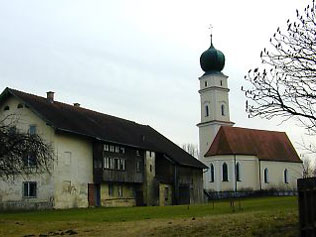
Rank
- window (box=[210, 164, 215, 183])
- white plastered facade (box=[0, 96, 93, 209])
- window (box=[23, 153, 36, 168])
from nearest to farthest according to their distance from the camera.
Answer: window (box=[23, 153, 36, 168]), white plastered facade (box=[0, 96, 93, 209]), window (box=[210, 164, 215, 183])

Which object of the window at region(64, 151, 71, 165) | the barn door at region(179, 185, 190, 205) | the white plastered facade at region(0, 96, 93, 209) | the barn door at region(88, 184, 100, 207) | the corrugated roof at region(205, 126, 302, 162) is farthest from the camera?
the corrugated roof at region(205, 126, 302, 162)

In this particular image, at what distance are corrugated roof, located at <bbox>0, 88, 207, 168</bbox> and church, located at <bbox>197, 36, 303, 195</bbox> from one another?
17056mm

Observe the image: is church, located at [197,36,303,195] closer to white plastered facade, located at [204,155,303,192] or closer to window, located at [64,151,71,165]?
white plastered facade, located at [204,155,303,192]

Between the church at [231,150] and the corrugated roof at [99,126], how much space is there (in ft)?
→ 56.0

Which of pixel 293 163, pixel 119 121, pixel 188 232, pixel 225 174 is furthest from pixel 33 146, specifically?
pixel 293 163

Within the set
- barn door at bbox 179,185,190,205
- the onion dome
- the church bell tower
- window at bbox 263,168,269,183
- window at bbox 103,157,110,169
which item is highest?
the onion dome

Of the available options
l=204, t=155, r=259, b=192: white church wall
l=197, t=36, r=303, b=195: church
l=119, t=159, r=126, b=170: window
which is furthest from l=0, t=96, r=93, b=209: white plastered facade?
l=197, t=36, r=303, b=195: church

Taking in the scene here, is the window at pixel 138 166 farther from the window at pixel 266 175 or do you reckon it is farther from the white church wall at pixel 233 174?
the window at pixel 266 175

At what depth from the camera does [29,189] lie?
43.7 meters

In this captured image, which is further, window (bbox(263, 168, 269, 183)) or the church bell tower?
the church bell tower

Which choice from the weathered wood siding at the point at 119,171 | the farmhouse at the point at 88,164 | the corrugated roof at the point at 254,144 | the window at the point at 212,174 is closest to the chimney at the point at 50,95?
the farmhouse at the point at 88,164

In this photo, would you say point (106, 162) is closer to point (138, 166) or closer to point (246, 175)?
point (138, 166)

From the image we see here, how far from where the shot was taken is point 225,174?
3061 inches

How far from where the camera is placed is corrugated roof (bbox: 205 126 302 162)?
7881 centimetres
